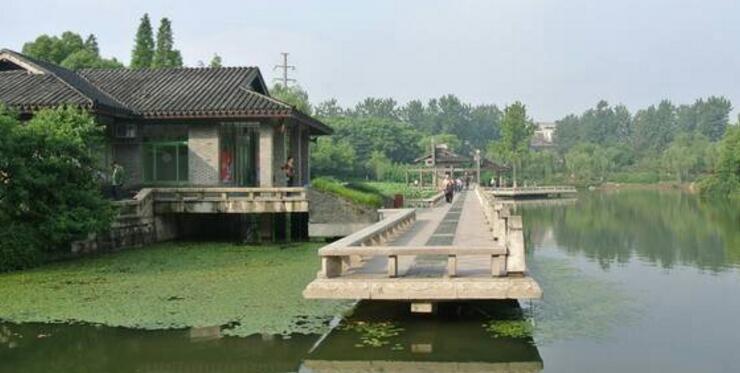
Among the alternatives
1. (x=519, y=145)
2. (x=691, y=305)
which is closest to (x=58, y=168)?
(x=691, y=305)

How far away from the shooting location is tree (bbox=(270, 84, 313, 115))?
176 feet

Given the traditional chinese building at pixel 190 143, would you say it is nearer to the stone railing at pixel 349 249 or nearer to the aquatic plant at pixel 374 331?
the stone railing at pixel 349 249

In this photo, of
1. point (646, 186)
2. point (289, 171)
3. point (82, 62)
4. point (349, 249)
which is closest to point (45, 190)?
point (289, 171)

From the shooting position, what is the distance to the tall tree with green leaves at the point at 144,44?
5734 cm

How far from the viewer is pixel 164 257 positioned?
752 inches

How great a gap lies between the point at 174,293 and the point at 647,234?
21.9m

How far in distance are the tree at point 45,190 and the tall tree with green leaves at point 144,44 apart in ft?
132

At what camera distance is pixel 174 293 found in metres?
13.8

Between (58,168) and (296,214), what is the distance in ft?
26.8

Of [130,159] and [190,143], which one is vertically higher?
[190,143]

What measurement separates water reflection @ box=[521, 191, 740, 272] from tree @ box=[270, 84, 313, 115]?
1831 centimetres

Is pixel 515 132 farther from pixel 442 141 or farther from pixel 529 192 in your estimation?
pixel 442 141

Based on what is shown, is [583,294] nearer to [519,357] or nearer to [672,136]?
[519,357]

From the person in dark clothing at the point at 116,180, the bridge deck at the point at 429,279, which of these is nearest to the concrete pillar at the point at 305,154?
the person in dark clothing at the point at 116,180
